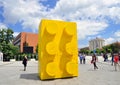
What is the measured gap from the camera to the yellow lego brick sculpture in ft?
52.6

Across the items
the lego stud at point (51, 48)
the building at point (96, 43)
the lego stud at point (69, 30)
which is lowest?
the lego stud at point (51, 48)

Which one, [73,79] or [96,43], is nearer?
[73,79]

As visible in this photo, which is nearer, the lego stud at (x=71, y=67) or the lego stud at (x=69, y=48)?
the lego stud at (x=71, y=67)

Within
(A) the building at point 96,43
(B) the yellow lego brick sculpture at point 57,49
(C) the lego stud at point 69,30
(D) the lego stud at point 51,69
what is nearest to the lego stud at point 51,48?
(B) the yellow lego brick sculpture at point 57,49

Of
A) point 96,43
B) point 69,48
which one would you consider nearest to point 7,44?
point 69,48

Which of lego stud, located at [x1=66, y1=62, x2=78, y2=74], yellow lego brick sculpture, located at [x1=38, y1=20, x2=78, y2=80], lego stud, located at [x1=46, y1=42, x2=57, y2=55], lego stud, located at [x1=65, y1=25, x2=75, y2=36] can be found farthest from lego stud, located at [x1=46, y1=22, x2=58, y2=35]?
lego stud, located at [x1=66, y1=62, x2=78, y2=74]

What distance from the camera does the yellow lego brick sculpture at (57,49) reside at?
52.6ft

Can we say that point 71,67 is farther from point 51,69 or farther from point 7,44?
point 7,44

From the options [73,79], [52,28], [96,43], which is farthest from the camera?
[96,43]

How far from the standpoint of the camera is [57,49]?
16516 millimetres

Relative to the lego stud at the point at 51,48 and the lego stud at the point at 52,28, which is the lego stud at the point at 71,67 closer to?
the lego stud at the point at 51,48

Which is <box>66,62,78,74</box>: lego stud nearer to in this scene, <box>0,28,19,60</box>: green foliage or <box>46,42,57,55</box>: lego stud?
<box>46,42,57,55</box>: lego stud

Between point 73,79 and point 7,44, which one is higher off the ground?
point 7,44

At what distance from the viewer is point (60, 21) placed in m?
16.9
